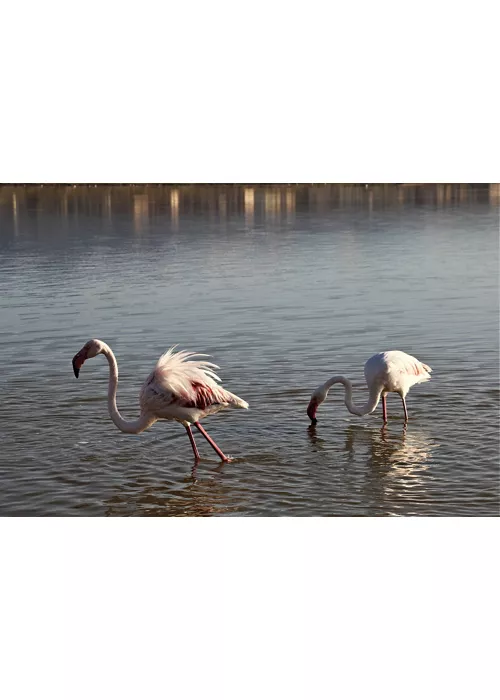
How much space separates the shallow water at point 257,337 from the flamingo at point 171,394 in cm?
31

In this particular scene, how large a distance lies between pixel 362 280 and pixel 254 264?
2714 mm

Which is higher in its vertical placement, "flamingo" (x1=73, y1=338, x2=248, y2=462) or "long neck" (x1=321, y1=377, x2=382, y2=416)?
"flamingo" (x1=73, y1=338, x2=248, y2=462)

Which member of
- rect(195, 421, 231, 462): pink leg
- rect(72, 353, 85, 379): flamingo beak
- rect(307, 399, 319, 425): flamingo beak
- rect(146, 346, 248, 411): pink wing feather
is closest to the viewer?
rect(72, 353, 85, 379): flamingo beak

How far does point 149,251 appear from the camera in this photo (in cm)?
2072

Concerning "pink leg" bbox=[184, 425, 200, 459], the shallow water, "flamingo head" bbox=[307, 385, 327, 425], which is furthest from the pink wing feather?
"flamingo head" bbox=[307, 385, 327, 425]

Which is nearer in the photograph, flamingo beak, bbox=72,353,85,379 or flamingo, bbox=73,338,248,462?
flamingo beak, bbox=72,353,85,379

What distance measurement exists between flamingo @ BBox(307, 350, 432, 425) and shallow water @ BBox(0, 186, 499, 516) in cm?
19

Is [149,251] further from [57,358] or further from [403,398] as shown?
[403,398]

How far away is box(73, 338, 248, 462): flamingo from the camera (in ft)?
29.2

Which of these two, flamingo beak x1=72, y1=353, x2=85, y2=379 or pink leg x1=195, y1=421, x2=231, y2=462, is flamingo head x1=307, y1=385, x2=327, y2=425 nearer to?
pink leg x1=195, y1=421, x2=231, y2=462

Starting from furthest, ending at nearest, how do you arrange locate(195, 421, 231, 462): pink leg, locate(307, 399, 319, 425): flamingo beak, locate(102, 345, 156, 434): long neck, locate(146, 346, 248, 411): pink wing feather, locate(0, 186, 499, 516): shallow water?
locate(307, 399, 319, 425): flamingo beak → locate(195, 421, 231, 462): pink leg → locate(146, 346, 248, 411): pink wing feather → locate(102, 345, 156, 434): long neck → locate(0, 186, 499, 516): shallow water

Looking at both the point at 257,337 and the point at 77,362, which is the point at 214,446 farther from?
the point at 257,337

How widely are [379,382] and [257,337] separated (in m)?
3.41

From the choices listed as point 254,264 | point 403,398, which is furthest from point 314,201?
point 403,398
